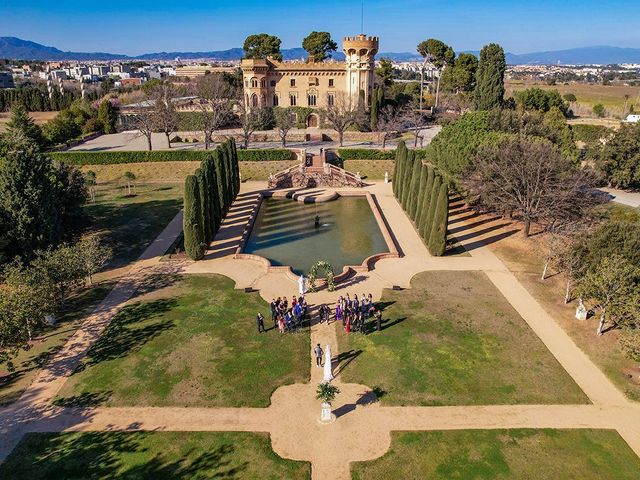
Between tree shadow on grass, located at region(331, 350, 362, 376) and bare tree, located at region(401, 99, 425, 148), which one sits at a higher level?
bare tree, located at region(401, 99, 425, 148)

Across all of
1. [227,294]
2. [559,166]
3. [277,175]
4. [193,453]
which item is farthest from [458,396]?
[277,175]

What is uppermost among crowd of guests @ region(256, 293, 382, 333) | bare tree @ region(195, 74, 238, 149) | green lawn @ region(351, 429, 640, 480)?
bare tree @ region(195, 74, 238, 149)

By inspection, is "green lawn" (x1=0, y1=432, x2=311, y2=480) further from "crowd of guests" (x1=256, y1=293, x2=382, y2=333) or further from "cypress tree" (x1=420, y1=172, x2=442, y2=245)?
"cypress tree" (x1=420, y1=172, x2=442, y2=245)

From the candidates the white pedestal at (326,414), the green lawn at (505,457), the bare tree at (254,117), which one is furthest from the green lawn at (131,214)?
the green lawn at (505,457)

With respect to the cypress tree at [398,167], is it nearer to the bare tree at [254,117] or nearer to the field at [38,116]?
the bare tree at [254,117]

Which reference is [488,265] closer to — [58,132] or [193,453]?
[193,453]

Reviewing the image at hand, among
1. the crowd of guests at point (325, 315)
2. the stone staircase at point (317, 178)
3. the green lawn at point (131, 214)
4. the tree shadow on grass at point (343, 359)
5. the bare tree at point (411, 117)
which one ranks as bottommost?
the tree shadow on grass at point (343, 359)

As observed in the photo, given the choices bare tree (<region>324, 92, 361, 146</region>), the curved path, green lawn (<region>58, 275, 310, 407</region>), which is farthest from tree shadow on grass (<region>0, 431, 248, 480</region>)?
bare tree (<region>324, 92, 361, 146</region>)

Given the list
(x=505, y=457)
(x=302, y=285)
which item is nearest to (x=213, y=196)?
(x=302, y=285)
